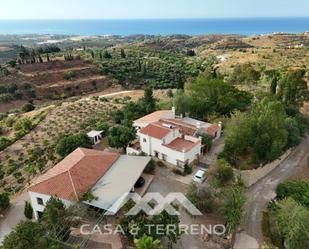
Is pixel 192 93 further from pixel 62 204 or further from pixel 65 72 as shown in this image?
pixel 65 72

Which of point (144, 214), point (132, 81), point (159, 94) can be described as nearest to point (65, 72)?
point (132, 81)

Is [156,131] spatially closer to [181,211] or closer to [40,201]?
[181,211]

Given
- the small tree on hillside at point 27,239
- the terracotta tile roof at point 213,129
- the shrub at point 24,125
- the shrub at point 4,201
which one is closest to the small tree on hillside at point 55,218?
the small tree on hillside at point 27,239

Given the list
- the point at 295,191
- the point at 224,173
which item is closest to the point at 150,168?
the point at 224,173

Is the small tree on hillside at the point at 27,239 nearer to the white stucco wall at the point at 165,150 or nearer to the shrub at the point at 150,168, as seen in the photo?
the shrub at the point at 150,168

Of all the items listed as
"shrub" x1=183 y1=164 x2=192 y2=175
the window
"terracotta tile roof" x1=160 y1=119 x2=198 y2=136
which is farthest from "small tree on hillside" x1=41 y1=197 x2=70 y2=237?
"terracotta tile roof" x1=160 y1=119 x2=198 y2=136

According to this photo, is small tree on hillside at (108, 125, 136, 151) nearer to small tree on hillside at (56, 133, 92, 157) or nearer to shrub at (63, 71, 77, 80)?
small tree on hillside at (56, 133, 92, 157)
